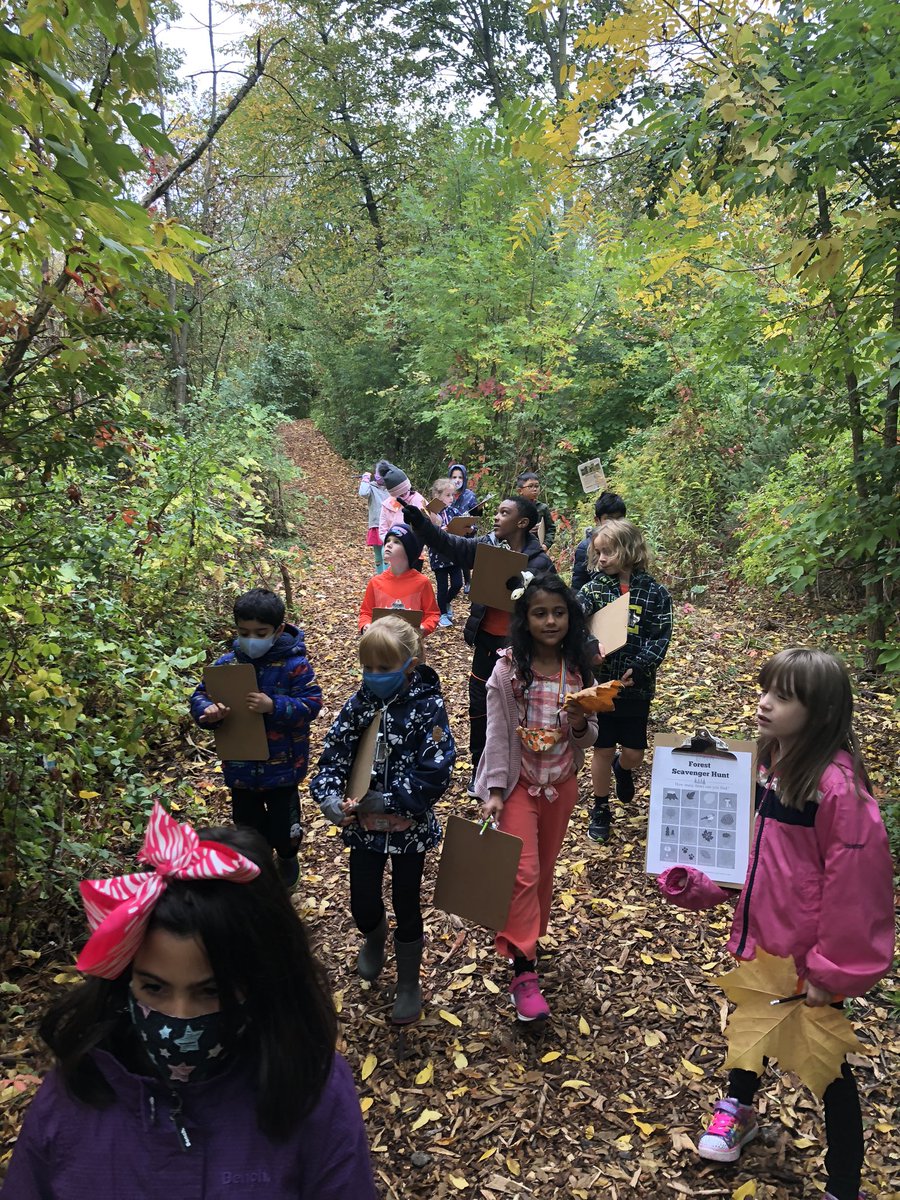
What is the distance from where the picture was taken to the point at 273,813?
11.8ft

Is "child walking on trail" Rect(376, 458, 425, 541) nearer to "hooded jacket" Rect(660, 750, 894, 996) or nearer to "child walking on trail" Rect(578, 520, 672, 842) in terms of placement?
"child walking on trail" Rect(578, 520, 672, 842)

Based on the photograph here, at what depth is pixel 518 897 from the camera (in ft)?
9.86

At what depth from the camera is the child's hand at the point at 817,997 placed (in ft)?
6.48

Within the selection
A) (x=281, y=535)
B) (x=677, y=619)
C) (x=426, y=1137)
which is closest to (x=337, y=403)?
(x=281, y=535)

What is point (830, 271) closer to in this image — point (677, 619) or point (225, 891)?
point (225, 891)

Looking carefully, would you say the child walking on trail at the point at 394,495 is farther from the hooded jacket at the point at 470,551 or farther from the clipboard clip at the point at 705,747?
the clipboard clip at the point at 705,747

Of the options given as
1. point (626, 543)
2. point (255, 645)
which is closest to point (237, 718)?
point (255, 645)

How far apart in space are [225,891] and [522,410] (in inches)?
453

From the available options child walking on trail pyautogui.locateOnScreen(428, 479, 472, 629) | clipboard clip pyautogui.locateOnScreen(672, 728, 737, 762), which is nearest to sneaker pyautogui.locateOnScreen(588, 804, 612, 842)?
clipboard clip pyautogui.locateOnScreen(672, 728, 737, 762)

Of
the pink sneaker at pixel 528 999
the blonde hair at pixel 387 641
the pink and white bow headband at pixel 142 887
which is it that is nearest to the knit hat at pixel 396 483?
the blonde hair at pixel 387 641

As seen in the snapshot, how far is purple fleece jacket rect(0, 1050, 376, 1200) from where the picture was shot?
3.82 feet

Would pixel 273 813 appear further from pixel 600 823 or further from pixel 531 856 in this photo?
pixel 600 823

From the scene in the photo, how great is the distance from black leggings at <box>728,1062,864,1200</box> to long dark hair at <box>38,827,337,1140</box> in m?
1.59

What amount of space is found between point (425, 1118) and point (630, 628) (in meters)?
2.63
